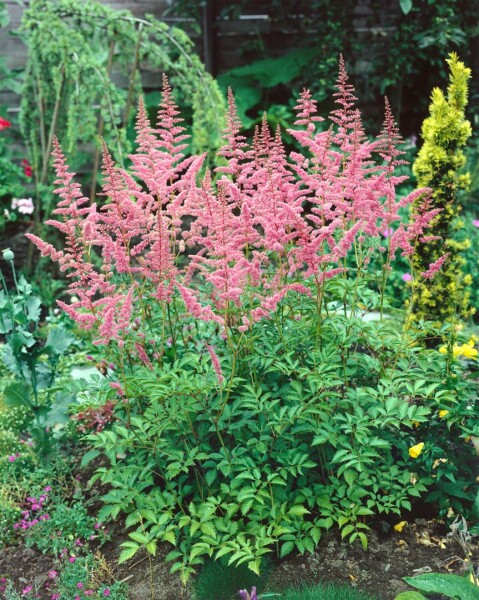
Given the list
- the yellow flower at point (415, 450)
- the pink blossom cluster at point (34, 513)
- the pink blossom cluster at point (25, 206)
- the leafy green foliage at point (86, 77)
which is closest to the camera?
the yellow flower at point (415, 450)

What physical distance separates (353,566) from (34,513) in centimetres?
165

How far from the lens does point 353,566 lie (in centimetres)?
294

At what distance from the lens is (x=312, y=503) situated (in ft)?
9.59

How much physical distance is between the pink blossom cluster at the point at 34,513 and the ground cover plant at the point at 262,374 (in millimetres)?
496

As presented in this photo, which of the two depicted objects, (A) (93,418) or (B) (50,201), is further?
(B) (50,201)

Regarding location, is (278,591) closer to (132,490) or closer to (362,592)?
(362,592)

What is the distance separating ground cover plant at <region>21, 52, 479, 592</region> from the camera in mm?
2736

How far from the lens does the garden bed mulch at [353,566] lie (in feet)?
9.38

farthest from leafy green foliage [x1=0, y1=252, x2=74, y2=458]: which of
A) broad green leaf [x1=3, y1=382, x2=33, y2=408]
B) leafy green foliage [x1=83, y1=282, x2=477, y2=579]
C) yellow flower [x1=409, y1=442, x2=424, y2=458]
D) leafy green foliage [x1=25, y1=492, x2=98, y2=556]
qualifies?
yellow flower [x1=409, y1=442, x2=424, y2=458]

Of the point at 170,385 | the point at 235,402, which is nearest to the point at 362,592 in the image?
the point at 235,402

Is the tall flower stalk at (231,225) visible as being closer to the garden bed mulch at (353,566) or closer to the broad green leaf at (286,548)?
the broad green leaf at (286,548)

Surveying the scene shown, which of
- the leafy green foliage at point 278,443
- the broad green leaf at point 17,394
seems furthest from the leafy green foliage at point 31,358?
the leafy green foliage at point 278,443

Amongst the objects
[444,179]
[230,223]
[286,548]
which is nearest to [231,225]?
[230,223]

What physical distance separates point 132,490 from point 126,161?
4758mm
